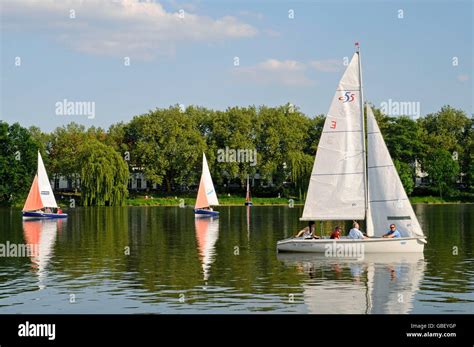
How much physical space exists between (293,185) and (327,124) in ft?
285

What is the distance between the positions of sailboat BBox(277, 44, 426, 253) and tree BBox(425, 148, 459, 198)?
85.8 meters

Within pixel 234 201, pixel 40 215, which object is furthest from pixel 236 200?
pixel 40 215

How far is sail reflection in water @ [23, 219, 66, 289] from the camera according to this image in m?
33.2

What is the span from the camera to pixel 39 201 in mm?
76250

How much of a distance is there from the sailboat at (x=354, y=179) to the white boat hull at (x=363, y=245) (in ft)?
0.16

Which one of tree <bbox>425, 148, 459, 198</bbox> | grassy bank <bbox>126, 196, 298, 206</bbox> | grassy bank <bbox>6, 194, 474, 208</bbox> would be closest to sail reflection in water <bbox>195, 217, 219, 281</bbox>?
grassy bank <bbox>126, 196, 298, 206</bbox>

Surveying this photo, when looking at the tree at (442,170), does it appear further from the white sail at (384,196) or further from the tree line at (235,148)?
the white sail at (384,196)

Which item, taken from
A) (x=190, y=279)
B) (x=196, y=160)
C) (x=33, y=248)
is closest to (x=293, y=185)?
(x=196, y=160)

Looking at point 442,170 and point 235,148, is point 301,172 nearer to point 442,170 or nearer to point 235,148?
point 235,148

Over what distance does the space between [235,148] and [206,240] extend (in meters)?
79.1

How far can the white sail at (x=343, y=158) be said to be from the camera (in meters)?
37.3

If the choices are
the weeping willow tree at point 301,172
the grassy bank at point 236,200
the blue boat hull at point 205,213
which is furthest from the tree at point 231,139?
the blue boat hull at point 205,213

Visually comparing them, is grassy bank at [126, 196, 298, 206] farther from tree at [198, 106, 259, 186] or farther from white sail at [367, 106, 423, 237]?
white sail at [367, 106, 423, 237]

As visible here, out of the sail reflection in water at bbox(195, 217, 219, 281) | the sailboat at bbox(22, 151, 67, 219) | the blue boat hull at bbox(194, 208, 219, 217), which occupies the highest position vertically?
the sailboat at bbox(22, 151, 67, 219)
